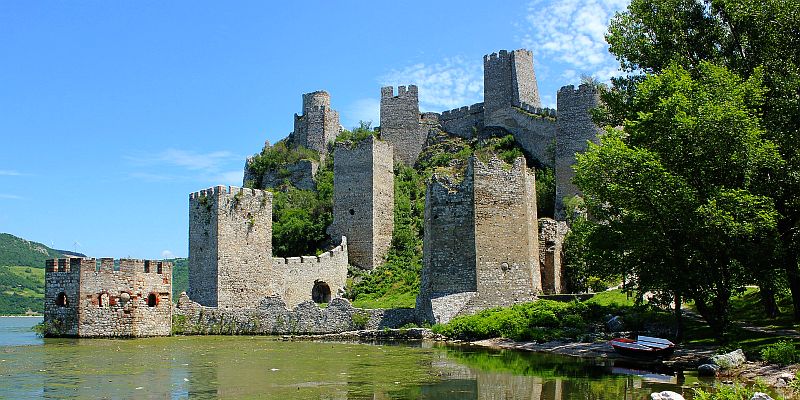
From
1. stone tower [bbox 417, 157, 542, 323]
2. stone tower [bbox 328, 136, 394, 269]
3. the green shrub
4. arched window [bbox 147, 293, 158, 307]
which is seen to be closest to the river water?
the green shrub

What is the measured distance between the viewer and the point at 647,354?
54.6 ft

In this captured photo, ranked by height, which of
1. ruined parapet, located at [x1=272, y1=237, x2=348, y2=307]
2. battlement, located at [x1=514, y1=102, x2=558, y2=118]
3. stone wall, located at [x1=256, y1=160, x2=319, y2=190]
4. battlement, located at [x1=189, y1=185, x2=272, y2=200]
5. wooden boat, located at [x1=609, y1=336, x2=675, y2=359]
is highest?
battlement, located at [x1=514, y1=102, x2=558, y2=118]

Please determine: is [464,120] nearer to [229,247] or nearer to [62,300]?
[229,247]

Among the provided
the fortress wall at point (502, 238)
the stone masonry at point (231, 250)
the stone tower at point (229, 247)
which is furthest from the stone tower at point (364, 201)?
the fortress wall at point (502, 238)

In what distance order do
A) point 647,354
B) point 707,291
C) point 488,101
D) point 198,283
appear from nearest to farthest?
point 647,354 < point 707,291 < point 198,283 < point 488,101

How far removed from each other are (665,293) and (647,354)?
2.85 m

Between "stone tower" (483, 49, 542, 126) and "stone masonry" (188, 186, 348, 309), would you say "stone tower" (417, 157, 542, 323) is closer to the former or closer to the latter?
"stone masonry" (188, 186, 348, 309)

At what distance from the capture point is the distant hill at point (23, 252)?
289 feet

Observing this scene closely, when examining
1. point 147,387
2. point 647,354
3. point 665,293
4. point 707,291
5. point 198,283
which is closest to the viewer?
point 147,387

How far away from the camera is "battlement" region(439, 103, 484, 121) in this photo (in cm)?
4978

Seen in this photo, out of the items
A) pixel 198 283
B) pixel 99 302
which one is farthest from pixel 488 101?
pixel 99 302

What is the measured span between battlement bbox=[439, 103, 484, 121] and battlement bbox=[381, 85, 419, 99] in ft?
7.87

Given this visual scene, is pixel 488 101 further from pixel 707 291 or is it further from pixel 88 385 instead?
pixel 88 385

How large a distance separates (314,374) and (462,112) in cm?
3716
